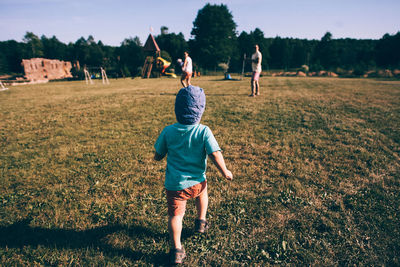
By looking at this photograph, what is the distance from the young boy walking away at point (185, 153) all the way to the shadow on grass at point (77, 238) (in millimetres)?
447

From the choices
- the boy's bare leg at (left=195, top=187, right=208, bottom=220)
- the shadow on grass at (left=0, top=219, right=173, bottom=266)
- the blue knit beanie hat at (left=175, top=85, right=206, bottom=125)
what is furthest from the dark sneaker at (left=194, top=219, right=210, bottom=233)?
Result: the blue knit beanie hat at (left=175, top=85, right=206, bottom=125)

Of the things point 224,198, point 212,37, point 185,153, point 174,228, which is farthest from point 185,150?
point 212,37

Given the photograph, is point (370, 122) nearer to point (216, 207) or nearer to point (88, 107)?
point (216, 207)

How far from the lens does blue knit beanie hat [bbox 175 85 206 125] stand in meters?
2.06

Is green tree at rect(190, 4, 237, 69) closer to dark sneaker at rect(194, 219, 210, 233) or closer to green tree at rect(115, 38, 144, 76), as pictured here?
green tree at rect(115, 38, 144, 76)

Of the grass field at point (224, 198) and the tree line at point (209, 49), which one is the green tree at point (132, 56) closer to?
the tree line at point (209, 49)

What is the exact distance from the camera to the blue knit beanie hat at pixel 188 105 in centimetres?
206

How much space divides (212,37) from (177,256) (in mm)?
64468

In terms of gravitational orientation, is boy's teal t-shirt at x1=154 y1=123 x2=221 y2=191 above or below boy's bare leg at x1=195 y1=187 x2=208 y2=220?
above

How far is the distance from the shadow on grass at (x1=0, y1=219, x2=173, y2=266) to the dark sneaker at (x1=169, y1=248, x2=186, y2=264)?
148mm

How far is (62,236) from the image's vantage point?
2588 millimetres

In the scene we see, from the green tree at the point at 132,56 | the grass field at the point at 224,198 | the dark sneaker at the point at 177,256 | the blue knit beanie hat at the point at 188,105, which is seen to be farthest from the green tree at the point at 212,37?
the dark sneaker at the point at 177,256

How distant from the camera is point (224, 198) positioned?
3.28 m

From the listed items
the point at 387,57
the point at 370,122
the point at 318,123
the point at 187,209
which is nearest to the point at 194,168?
the point at 187,209
